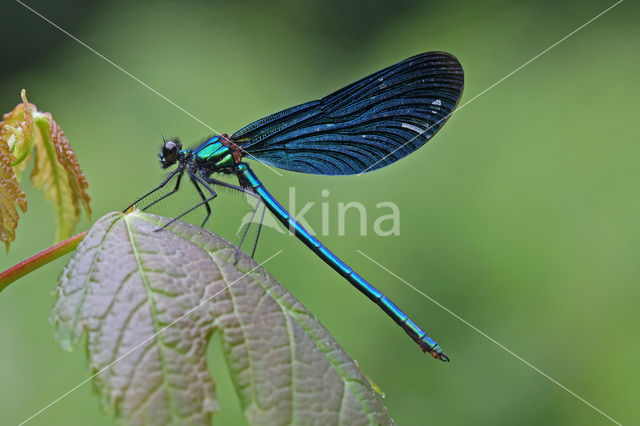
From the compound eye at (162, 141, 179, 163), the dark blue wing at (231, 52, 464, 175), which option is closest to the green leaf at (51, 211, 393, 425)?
the compound eye at (162, 141, 179, 163)

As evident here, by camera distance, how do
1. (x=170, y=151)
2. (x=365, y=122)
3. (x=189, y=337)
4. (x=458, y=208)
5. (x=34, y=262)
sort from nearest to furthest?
1. (x=189, y=337)
2. (x=34, y=262)
3. (x=170, y=151)
4. (x=365, y=122)
5. (x=458, y=208)

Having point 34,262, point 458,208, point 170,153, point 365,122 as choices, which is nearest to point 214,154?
point 170,153

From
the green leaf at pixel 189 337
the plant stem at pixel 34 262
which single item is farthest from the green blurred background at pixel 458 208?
the green leaf at pixel 189 337

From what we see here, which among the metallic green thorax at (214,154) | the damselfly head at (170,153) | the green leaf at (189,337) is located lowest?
the green leaf at (189,337)

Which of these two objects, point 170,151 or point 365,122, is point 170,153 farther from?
point 365,122

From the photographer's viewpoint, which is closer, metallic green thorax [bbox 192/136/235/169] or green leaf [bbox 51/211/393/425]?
green leaf [bbox 51/211/393/425]

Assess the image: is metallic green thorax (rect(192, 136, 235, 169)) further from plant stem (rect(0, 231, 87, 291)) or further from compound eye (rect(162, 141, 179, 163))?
plant stem (rect(0, 231, 87, 291))

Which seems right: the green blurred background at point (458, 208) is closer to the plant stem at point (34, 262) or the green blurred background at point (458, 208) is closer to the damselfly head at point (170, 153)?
the damselfly head at point (170, 153)
